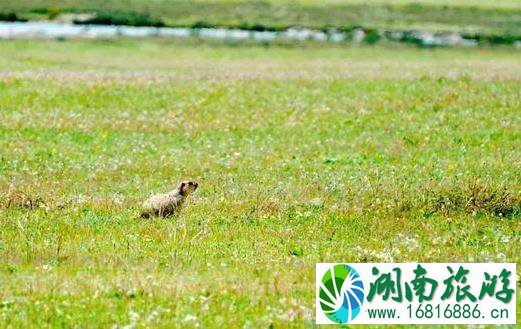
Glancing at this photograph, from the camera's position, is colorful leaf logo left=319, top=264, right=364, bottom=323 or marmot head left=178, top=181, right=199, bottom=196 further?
marmot head left=178, top=181, right=199, bottom=196

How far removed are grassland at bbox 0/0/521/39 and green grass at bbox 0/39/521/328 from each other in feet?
140

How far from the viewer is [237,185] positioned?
886 inches

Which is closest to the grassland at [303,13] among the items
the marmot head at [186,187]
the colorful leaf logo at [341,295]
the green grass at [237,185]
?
the green grass at [237,185]

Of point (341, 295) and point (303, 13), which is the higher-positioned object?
point (341, 295)

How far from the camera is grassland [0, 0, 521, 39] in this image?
3479 inches

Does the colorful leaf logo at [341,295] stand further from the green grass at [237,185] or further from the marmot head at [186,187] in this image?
the marmot head at [186,187]

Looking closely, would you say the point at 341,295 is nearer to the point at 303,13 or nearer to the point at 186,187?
the point at 186,187

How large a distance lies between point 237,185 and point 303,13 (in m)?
75.1

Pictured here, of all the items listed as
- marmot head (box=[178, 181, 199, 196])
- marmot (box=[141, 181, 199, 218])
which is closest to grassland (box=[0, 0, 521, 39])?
marmot head (box=[178, 181, 199, 196])

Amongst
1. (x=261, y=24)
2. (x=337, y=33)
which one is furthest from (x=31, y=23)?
(x=337, y=33)

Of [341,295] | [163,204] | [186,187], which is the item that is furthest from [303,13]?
[341,295]

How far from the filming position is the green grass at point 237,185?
14.1m

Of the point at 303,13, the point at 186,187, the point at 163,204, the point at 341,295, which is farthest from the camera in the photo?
the point at 303,13

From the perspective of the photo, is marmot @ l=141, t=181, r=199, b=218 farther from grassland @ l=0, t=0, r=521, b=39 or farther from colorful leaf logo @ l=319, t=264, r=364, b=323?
grassland @ l=0, t=0, r=521, b=39
